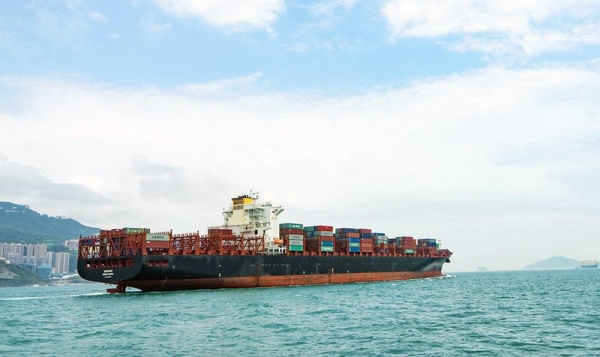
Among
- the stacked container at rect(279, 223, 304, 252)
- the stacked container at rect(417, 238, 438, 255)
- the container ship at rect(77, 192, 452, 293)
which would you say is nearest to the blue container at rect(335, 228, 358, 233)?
the container ship at rect(77, 192, 452, 293)

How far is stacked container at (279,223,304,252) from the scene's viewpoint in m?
82.3

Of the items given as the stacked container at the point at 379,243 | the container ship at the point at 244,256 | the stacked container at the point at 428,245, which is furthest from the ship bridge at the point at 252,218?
the stacked container at the point at 428,245

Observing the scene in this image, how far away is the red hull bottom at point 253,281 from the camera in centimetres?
6688

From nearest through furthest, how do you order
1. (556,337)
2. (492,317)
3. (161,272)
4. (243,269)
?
1. (556,337)
2. (492,317)
3. (161,272)
4. (243,269)

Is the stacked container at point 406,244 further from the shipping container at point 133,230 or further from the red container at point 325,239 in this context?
the shipping container at point 133,230

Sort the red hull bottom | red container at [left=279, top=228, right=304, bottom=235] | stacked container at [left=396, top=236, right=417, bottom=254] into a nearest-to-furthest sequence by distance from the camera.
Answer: the red hull bottom → red container at [left=279, top=228, right=304, bottom=235] → stacked container at [left=396, top=236, right=417, bottom=254]

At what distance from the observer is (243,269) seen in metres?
73.3

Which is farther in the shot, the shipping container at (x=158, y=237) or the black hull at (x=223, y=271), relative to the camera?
the shipping container at (x=158, y=237)

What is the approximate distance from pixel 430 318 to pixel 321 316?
28.0 feet

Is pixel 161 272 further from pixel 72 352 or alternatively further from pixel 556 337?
pixel 556 337

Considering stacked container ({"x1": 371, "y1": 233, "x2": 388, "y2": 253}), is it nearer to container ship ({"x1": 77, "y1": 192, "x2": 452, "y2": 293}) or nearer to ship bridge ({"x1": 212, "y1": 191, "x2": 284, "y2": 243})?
container ship ({"x1": 77, "y1": 192, "x2": 452, "y2": 293})

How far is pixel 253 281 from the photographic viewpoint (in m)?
74.2

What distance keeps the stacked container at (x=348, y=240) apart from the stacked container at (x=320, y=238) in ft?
11.3

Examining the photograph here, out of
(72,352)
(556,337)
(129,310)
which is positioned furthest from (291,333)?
(129,310)
